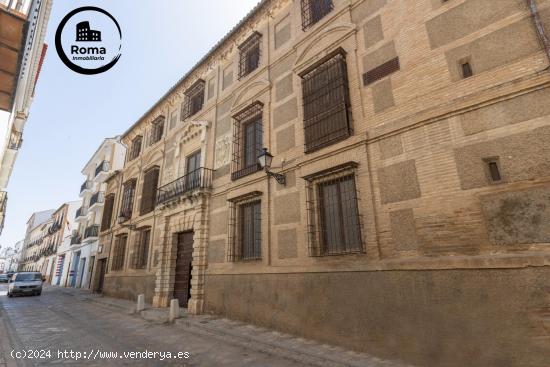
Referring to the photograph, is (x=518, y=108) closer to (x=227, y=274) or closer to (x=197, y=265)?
(x=227, y=274)

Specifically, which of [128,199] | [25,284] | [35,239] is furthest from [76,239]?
[35,239]

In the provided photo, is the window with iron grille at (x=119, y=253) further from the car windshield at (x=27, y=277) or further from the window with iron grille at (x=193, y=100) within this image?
the window with iron grille at (x=193, y=100)

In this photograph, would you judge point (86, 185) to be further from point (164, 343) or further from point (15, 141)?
point (164, 343)

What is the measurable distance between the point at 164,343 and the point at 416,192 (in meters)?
6.21

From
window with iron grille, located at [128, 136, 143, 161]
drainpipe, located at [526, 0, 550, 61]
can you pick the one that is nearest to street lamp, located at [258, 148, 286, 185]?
drainpipe, located at [526, 0, 550, 61]

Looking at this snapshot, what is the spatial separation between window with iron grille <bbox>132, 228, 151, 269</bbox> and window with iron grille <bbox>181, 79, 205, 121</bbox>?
5.97m

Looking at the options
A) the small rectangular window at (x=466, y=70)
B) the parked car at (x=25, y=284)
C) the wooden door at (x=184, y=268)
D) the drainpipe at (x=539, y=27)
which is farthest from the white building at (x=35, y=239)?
the drainpipe at (x=539, y=27)

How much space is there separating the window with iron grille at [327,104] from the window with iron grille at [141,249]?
33.7 ft

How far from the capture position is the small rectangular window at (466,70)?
5.13m

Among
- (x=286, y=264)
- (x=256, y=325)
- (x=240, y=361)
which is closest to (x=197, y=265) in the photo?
(x=256, y=325)

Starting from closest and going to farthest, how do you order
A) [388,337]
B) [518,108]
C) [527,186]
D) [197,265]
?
[527,186], [518,108], [388,337], [197,265]

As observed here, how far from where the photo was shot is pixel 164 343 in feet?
20.9

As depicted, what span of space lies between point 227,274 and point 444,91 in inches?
292

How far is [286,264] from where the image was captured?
722 centimetres
